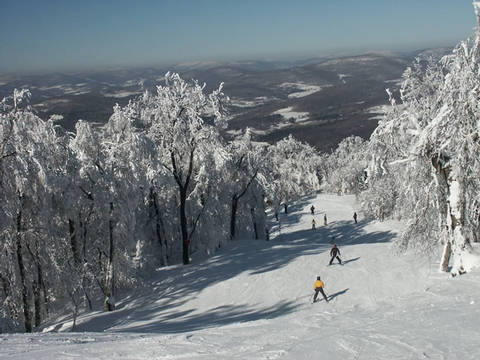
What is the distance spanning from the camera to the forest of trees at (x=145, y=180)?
10.8 meters

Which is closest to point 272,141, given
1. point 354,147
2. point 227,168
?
point 354,147

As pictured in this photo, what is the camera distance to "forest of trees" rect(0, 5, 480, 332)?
1080 centimetres

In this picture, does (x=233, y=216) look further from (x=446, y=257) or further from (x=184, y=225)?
(x=446, y=257)

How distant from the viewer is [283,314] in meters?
13.1

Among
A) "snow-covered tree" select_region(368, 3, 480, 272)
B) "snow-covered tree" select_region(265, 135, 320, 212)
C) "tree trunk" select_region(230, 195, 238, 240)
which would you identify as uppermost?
"snow-covered tree" select_region(368, 3, 480, 272)

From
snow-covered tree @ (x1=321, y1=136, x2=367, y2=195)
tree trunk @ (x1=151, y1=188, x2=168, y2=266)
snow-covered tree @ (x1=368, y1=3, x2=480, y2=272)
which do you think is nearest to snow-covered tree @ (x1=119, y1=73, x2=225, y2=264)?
tree trunk @ (x1=151, y1=188, x2=168, y2=266)

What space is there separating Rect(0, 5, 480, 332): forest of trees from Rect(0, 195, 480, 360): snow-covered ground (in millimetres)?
1467

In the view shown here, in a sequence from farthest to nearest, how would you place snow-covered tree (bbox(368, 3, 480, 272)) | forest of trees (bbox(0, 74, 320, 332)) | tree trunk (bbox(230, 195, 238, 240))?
tree trunk (bbox(230, 195, 238, 240)), forest of trees (bbox(0, 74, 320, 332)), snow-covered tree (bbox(368, 3, 480, 272))

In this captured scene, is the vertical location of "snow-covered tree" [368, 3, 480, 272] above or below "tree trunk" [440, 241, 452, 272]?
above

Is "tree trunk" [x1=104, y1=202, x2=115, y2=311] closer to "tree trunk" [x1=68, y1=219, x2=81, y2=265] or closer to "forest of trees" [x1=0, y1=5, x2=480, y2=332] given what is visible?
"forest of trees" [x1=0, y1=5, x2=480, y2=332]

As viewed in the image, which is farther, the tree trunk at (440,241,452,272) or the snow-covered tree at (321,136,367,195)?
the snow-covered tree at (321,136,367,195)

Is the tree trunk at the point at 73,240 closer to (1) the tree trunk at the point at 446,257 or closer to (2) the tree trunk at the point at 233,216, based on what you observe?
(2) the tree trunk at the point at 233,216

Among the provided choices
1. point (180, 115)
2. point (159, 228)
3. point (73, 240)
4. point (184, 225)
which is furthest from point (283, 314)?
point (159, 228)

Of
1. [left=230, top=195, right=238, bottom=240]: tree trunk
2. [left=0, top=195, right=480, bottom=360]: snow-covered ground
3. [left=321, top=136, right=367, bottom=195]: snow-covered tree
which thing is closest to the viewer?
[left=0, top=195, right=480, bottom=360]: snow-covered ground
